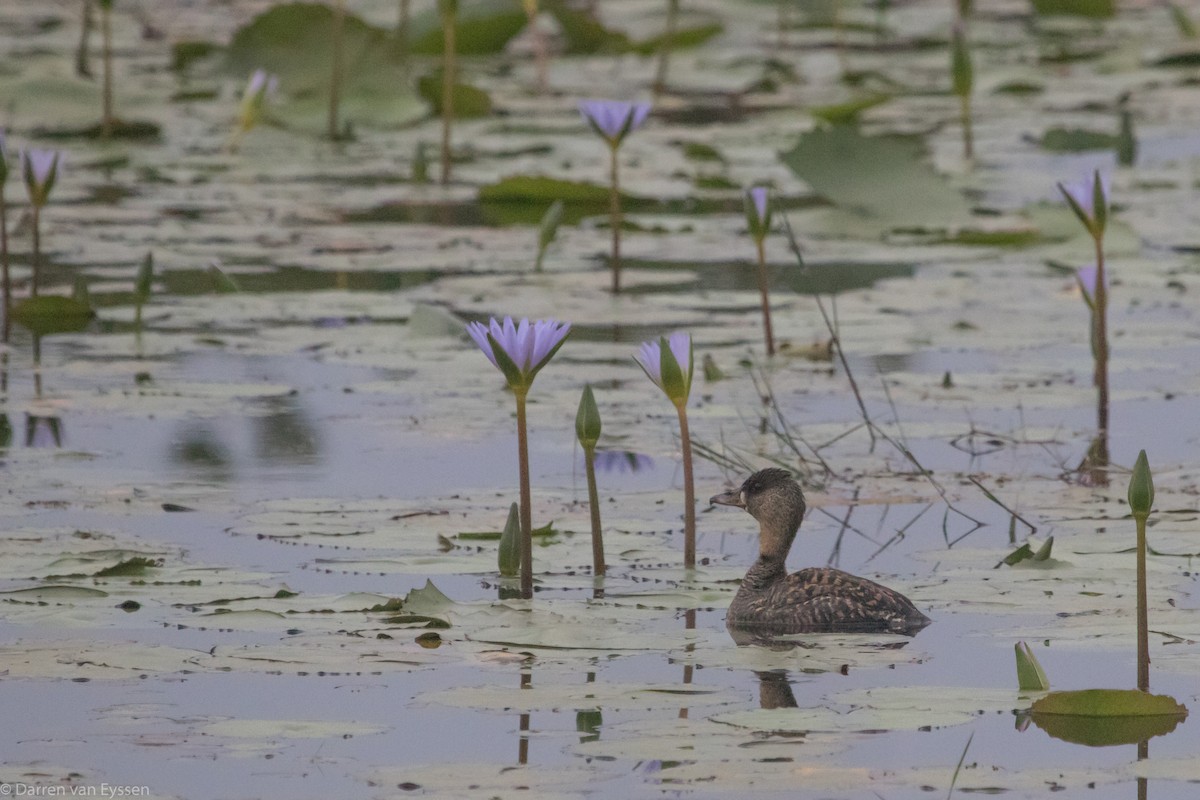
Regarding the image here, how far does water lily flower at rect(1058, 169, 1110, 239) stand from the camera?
5.08 meters

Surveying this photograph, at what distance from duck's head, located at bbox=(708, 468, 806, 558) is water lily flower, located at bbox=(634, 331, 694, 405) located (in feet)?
0.76

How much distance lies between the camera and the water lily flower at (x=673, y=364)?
13.5ft

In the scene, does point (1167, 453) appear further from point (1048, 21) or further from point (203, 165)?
point (1048, 21)

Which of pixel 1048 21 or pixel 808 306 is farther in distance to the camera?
pixel 1048 21

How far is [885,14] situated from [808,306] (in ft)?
38.0

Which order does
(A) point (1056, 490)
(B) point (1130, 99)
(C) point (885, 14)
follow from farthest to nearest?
(C) point (885, 14) → (B) point (1130, 99) → (A) point (1056, 490)

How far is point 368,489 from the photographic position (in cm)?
499

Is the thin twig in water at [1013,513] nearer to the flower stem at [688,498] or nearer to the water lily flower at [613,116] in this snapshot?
the flower stem at [688,498]

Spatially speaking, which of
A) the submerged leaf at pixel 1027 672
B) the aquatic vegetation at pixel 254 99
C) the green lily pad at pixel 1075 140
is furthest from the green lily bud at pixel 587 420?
the green lily pad at pixel 1075 140

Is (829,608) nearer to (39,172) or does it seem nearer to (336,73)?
(39,172)

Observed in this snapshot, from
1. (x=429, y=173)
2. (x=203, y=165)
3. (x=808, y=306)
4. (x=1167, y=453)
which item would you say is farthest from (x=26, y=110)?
(x=1167, y=453)

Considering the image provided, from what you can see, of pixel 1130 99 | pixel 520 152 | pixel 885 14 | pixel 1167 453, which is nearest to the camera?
pixel 1167 453

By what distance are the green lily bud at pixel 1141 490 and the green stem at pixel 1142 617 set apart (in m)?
0.02

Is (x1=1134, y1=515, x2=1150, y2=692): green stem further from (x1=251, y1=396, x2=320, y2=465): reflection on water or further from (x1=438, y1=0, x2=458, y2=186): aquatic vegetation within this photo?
(x1=438, y1=0, x2=458, y2=186): aquatic vegetation
